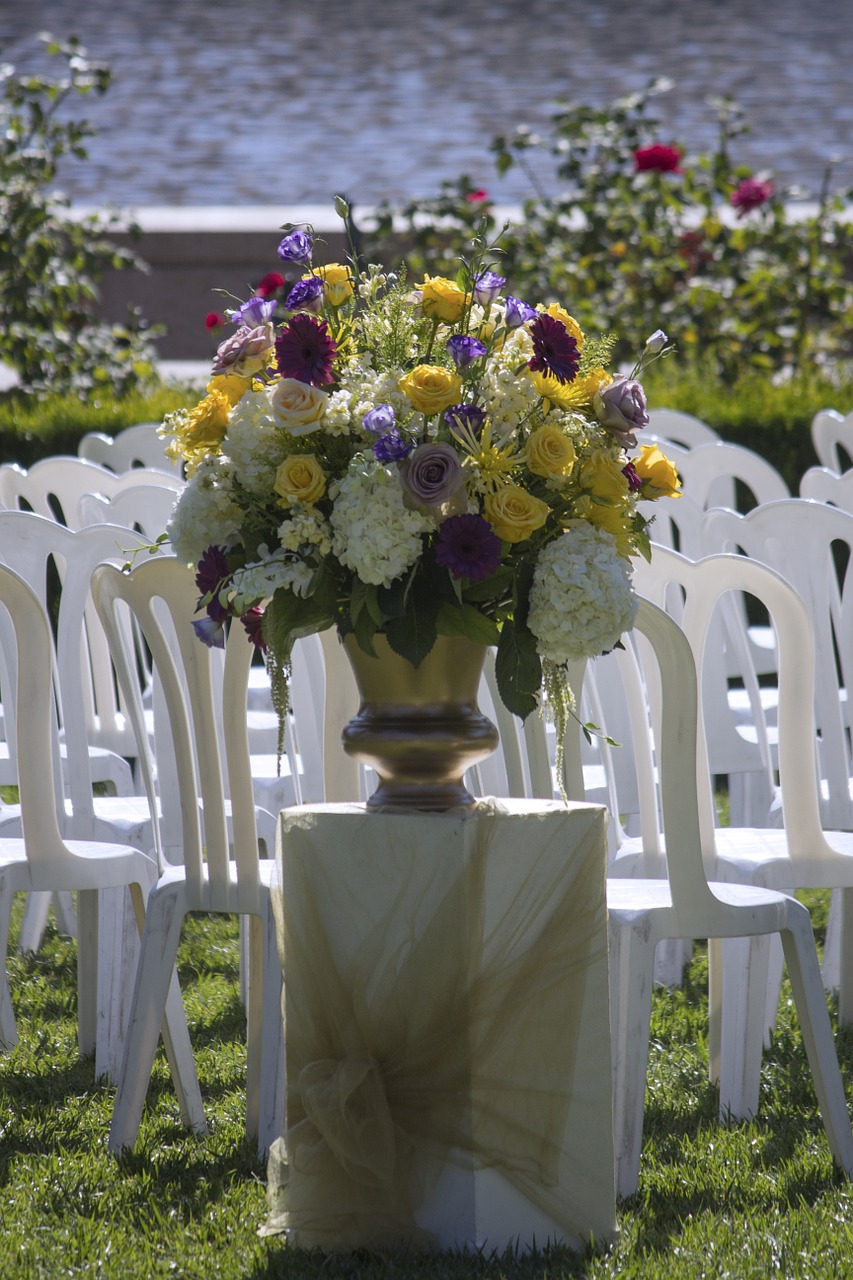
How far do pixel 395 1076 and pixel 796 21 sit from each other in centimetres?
1953

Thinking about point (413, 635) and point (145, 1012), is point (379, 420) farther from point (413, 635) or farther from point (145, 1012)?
point (145, 1012)

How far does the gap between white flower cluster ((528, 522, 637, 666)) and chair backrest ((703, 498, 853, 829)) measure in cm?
125

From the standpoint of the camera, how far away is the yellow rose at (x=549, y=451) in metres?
2.48

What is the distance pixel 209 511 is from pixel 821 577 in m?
1.76

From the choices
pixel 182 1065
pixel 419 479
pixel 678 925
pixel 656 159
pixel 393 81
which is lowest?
pixel 182 1065

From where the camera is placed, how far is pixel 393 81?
1897 cm

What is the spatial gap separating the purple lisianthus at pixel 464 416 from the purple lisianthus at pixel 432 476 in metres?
0.07

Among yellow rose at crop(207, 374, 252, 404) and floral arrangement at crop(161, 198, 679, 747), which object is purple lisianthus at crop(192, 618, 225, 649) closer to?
floral arrangement at crop(161, 198, 679, 747)

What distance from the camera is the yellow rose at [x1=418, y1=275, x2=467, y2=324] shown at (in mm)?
2574

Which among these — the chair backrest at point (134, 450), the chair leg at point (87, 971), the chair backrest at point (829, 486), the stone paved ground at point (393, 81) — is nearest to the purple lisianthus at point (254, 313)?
the chair leg at point (87, 971)

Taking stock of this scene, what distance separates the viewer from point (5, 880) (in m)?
3.25

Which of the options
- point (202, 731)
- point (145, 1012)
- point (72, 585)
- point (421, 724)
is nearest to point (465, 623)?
point (421, 724)

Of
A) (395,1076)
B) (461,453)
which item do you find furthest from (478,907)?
(461,453)

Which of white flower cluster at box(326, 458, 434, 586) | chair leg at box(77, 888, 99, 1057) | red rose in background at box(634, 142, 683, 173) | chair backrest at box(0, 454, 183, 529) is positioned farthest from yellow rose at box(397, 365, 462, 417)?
red rose in background at box(634, 142, 683, 173)
